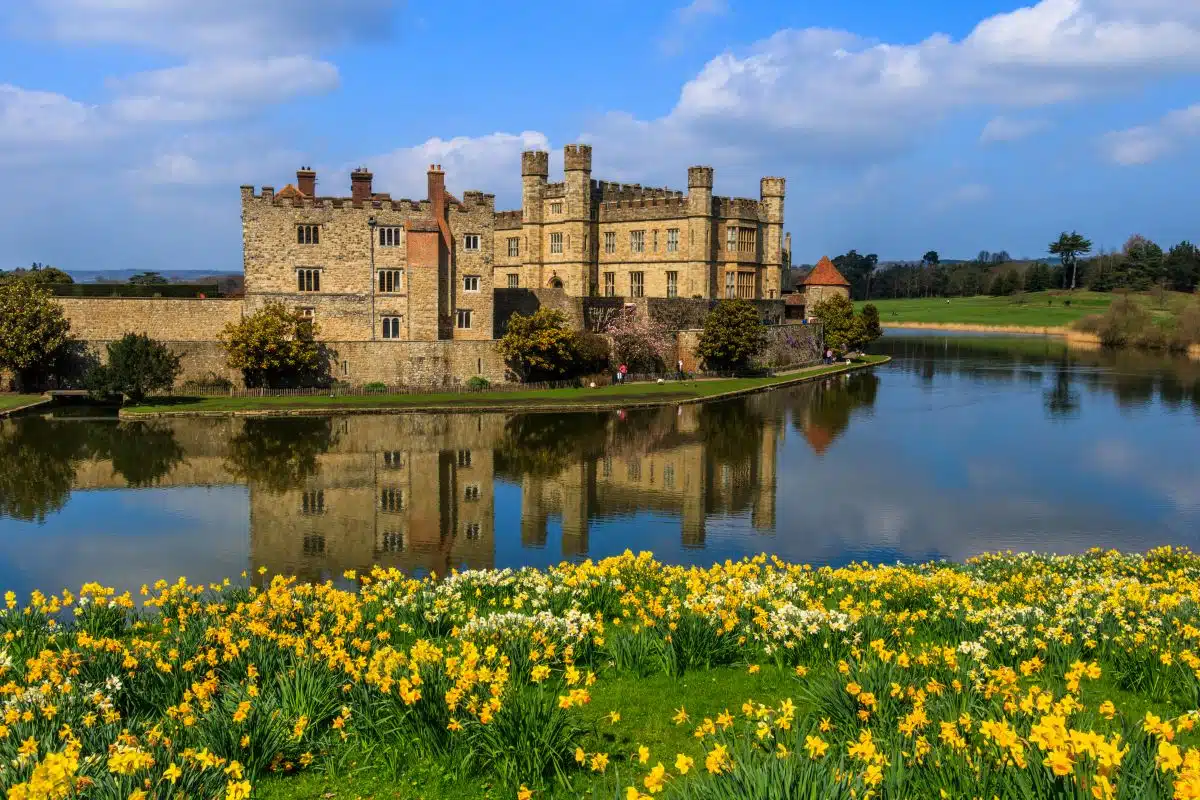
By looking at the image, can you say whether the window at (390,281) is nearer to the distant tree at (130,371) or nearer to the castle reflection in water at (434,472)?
the castle reflection in water at (434,472)

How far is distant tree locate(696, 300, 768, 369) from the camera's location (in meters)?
62.8

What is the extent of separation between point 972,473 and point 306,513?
23584mm

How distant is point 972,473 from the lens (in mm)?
34062

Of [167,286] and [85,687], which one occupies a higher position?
[167,286]

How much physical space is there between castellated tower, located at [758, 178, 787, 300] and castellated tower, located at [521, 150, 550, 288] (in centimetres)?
1788

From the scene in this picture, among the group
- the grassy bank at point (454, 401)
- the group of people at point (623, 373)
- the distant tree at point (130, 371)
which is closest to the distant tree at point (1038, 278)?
the group of people at point (623, 373)

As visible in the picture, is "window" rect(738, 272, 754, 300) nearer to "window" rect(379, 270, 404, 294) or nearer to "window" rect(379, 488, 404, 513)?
→ "window" rect(379, 270, 404, 294)

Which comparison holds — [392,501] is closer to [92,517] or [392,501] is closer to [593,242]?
[92,517]

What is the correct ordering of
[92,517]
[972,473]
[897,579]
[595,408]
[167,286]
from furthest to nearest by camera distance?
1. [167,286]
2. [595,408]
3. [972,473]
4. [92,517]
5. [897,579]

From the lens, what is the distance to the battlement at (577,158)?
66.2 meters

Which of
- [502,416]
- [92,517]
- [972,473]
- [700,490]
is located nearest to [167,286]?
[502,416]

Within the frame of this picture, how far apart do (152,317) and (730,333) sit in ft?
118

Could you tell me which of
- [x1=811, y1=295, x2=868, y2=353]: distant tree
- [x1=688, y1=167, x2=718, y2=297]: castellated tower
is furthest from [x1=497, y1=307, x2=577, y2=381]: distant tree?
[x1=811, y1=295, x2=868, y2=353]: distant tree

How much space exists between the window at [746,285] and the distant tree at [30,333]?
4566 cm
